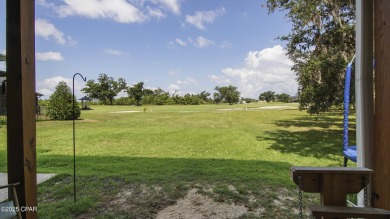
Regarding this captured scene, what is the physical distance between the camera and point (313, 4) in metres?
7.73

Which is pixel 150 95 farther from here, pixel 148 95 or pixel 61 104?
pixel 61 104

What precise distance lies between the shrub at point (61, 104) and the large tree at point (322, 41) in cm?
1067

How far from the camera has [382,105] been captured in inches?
64.6

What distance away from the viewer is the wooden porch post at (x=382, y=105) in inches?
61.7

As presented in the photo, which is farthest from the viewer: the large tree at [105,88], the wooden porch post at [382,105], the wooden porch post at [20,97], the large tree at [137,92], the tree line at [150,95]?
the large tree at [137,92]

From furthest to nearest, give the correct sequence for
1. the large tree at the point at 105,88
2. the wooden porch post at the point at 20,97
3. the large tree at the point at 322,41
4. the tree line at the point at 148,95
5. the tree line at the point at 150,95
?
the tree line at the point at 150,95
the tree line at the point at 148,95
the large tree at the point at 105,88
the large tree at the point at 322,41
the wooden porch post at the point at 20,97

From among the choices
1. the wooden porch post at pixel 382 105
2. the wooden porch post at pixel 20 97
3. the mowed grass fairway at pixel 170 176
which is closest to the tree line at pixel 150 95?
the mowed grass fairway at pixel 170 176

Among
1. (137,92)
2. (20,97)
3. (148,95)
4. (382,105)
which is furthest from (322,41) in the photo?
(148,95)

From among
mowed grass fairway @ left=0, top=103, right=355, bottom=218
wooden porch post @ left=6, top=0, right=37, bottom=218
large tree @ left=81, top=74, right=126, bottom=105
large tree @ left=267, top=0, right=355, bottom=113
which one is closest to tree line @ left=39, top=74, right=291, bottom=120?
large tree @ left=81, top=74, right=126, bottom=105

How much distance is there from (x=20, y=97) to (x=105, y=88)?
112ft

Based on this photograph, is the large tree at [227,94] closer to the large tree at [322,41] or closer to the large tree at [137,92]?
the large tree at [137,92]

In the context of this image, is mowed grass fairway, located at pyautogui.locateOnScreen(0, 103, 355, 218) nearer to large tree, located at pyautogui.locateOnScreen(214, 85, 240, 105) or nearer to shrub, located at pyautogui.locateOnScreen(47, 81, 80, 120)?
shrub, located at pyautogui.locateOnScreen(47, 81, 80, 120)

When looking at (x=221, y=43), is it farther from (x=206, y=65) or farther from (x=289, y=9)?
(x=289, y=9)

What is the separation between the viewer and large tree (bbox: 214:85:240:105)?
47.3 m
